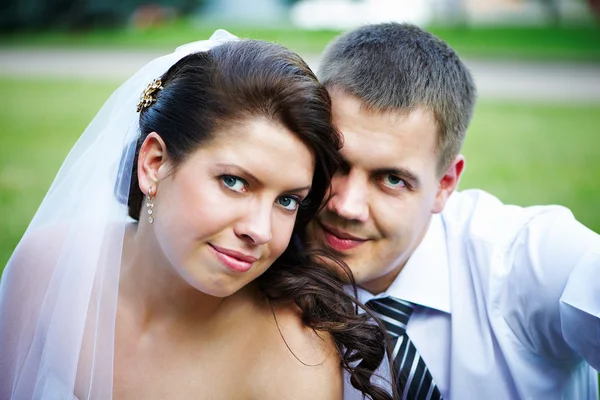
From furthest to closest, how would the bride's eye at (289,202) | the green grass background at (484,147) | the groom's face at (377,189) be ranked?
the green grass background at (484,147) → the groom's face at (377,189) → the bride's eye at (289,202)

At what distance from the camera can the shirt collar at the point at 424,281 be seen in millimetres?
3715

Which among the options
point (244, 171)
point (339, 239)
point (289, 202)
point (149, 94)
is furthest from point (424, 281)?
point (149, 94)

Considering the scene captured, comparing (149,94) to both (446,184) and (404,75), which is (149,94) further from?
(446,184)

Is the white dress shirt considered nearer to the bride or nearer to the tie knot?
the tie knot

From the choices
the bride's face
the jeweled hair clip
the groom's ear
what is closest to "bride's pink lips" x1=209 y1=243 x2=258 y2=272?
the bride's face

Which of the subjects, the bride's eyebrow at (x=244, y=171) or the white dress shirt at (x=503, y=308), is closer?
the bride's eyebrow at (x=244, y=171)

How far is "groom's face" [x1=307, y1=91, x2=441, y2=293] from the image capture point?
135 inches

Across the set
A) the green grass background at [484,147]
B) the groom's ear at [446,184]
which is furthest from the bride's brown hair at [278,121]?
the green grass background at [484,147]

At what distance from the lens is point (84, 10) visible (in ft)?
88.4

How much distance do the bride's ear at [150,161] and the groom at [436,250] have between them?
84 centimetres

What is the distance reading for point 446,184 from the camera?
12.8 ft

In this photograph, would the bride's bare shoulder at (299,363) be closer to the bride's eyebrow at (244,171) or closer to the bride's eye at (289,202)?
the bride's eye at (289,202)

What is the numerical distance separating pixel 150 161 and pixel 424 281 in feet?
5.02

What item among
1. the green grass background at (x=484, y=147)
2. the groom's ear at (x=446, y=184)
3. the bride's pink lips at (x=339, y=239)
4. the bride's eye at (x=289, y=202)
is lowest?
the green grass background at (x=484, y=147)
